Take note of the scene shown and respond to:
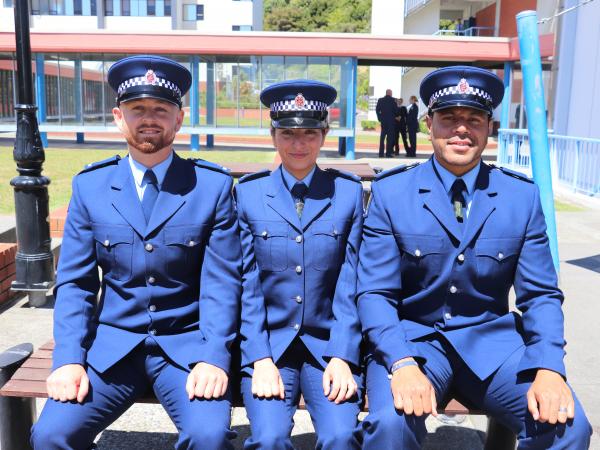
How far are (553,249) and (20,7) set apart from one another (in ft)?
13.2

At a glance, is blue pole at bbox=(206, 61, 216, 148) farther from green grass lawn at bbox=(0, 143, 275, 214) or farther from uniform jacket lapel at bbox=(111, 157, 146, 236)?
uniform jacket lapel at bbox=(111, 157, 146, 236)

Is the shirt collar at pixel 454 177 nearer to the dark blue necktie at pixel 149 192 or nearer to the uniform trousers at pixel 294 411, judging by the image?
the uniform trousers at pixel 294 411

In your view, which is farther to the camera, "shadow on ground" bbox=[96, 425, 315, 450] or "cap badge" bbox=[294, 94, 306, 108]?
"shadow on ground" bbox=[96, 425, 315, 450]

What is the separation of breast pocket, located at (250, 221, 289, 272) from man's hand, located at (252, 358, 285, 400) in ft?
1.36

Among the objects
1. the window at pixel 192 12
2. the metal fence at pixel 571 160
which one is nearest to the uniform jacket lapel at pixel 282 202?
the metal fence at pixel 571 160

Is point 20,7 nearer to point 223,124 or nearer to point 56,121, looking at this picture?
point 223,124

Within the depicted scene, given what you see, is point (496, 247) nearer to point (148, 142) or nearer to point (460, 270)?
point (460, 270)

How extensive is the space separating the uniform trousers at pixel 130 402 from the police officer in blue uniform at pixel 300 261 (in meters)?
0.21

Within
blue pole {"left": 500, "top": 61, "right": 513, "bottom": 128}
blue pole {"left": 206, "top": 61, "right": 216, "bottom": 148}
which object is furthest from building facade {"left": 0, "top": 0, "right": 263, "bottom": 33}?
blue pole {"left": 500, "top": 61, "right": 513, "bottom": 128}

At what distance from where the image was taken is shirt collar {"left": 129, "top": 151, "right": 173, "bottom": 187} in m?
2.56

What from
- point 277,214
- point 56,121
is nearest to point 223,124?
point 56,121

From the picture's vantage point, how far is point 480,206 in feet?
8.12

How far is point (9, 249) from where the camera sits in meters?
4.81

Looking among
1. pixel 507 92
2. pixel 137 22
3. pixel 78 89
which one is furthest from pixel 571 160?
pixel 137 22
